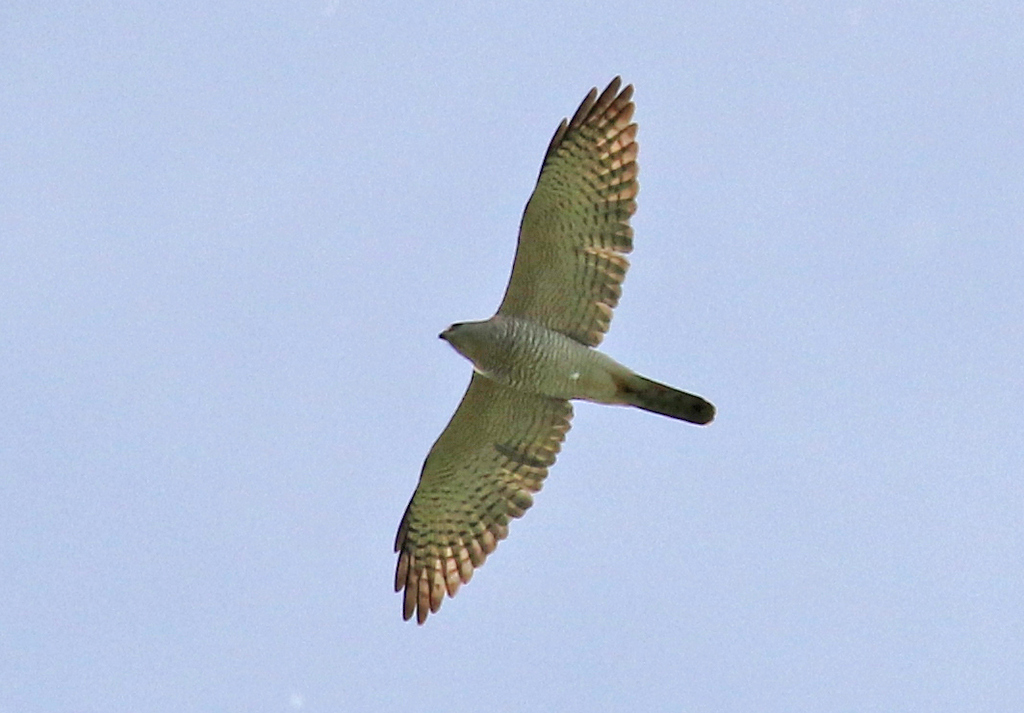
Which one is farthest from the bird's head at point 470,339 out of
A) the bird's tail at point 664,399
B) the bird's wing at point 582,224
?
the bird's tail at point 664,399

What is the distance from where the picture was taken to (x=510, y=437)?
50.1 feet

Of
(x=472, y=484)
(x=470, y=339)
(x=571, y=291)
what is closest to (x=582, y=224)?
(x=571, y=291)

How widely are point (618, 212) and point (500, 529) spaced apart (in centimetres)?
323

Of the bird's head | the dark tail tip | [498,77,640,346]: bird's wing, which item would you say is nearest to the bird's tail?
the dark tail tip

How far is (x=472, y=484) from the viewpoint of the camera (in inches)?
613

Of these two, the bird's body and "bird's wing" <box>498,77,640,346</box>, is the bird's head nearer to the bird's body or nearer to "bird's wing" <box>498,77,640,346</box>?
the bird's body

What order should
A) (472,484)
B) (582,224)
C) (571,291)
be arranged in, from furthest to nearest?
(472,484) < (571,291) < (582,224)

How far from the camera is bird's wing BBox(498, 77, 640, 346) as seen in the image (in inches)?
567

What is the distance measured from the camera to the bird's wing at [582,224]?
47.2ft

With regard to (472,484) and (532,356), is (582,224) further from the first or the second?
(472,484)

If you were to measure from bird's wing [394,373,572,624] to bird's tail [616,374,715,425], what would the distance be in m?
0.80

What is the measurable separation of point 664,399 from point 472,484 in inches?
82.1

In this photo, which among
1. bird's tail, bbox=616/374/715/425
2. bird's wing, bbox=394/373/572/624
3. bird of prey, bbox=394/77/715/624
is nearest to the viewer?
bird of prey, bbox=394/77/715/624

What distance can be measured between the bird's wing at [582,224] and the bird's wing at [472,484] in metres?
0.96
